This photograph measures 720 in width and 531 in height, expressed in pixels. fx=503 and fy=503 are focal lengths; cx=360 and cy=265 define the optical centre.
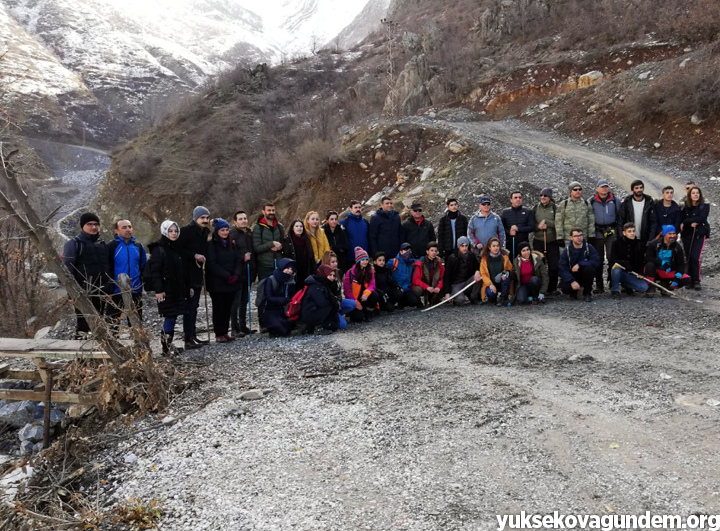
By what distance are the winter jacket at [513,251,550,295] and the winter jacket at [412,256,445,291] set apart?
4.35ft

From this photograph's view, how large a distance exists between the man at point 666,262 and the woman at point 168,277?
7.79 metres

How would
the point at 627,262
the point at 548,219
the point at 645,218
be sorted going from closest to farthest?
the point at 627,262
the point at 645,218
the point at 548,219

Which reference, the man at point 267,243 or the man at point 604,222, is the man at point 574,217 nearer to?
the man at point 604,222

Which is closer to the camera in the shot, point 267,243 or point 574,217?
point 267,243

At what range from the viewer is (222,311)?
8312mm

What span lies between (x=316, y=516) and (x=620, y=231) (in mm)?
7681

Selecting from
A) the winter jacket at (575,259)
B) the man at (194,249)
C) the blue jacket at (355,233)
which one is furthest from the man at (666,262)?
the man at (194,249)

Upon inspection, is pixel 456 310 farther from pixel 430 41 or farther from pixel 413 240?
pixel 430 41

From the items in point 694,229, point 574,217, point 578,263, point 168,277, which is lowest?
point 578,263

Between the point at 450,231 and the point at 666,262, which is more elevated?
the point at 450,231

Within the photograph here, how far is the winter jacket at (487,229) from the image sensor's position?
939 cm

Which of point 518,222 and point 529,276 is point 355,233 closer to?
point 518,222

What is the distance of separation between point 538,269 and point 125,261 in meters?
6.85

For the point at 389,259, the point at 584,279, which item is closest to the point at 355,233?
the point at 389,259
